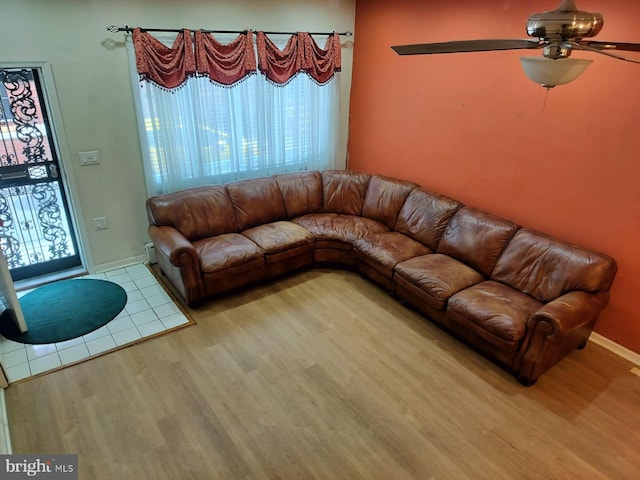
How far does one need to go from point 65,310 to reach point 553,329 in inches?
151

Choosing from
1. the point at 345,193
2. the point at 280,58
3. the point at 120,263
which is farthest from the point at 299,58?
the point at 120,263

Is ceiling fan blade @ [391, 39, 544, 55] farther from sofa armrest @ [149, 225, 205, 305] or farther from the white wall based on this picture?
the white wall

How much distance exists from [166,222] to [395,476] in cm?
289

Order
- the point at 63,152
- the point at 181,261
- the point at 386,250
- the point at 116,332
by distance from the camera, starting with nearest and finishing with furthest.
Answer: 1. the point at 116,332
2. the point at 181,261
3. the point at 63,152
4. the point at 386,250

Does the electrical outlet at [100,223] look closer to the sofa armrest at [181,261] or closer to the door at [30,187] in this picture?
the door at [30,187]

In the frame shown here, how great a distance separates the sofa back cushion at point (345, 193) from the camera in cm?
474

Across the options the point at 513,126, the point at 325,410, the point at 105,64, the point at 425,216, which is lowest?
the point at 325,410

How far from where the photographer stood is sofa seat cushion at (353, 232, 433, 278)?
12.5 feet

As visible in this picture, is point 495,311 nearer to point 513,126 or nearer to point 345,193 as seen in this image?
point 513,126

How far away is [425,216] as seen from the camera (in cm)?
408

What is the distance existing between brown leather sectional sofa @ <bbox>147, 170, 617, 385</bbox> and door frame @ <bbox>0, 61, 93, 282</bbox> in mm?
687

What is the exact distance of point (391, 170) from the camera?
191 inches

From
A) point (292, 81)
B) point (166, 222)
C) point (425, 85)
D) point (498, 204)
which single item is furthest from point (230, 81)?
point (498, 204)

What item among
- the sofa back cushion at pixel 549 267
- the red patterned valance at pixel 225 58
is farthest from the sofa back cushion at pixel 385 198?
the red patterned valance at pixel 225 58
